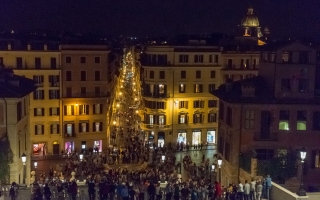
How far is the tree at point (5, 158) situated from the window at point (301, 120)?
853 inches

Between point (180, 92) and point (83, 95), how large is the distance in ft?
44.1

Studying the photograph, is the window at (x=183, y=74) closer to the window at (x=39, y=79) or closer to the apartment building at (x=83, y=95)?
the apartment building at (x=83, y=95)

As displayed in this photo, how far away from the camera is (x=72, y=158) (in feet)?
187

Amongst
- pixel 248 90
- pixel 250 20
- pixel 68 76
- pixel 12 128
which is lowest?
pixel 12 128

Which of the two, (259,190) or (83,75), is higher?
(83,75)

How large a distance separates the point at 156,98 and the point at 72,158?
18731 mm

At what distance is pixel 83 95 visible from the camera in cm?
6744

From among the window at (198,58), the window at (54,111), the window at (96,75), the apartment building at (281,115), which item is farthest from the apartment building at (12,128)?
the window at (198,58)

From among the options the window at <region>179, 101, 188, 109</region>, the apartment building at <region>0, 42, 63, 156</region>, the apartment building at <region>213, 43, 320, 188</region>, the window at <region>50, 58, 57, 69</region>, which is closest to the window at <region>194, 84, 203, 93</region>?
the window at <region>179, 101, 188, 109</region>

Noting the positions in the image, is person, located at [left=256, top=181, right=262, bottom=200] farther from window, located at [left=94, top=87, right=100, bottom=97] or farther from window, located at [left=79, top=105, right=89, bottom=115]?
window, located at [left=94, top=87, right=100, bottom=97]

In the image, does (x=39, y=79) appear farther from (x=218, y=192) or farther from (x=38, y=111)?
(x=218, y=192)

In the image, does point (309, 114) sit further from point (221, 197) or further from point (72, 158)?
point (72, 158)

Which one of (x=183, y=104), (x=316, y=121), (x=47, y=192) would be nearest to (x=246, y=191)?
(x=47, y=192)

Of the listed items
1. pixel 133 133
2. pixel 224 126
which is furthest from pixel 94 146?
pixel 224 126
